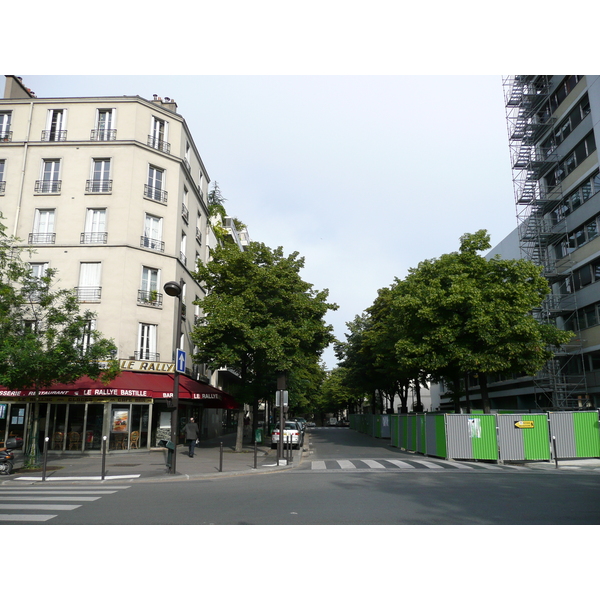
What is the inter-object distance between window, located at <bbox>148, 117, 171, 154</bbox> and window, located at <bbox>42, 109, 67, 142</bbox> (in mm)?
4421

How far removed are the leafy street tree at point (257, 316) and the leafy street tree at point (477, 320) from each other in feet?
16.0

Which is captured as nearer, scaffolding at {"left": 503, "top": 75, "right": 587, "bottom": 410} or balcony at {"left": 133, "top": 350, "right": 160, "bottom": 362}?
balcony at {"left": 133, "top": 350, "right": 160, "bottom": 362}

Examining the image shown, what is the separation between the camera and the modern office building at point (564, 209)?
106 feet

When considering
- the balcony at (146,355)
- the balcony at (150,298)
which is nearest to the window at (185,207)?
the balcony at (150,298)

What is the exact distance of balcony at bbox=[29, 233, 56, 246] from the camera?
25562mm

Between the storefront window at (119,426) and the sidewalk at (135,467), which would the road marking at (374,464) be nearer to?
the sidewalk at (135,467)

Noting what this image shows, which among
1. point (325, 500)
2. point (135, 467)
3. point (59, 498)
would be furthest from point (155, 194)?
point (325, 500)

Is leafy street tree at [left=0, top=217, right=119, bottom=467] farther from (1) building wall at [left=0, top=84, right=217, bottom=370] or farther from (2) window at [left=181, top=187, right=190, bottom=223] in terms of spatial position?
(2) window at [left=181, top=187, right=190, bottom=223]

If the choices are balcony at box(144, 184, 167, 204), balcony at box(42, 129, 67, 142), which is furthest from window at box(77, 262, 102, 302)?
balcony at box(42, 129, 67, 142)

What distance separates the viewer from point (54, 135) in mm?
26891

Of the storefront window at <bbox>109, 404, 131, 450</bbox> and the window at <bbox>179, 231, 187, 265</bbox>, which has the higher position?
the window at <bbox>179, 231, 187, 265</bbox>

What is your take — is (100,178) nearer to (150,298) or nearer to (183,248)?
(183,248)

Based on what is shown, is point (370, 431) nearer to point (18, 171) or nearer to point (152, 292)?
point (152, 292)

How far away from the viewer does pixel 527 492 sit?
10.9 meters
